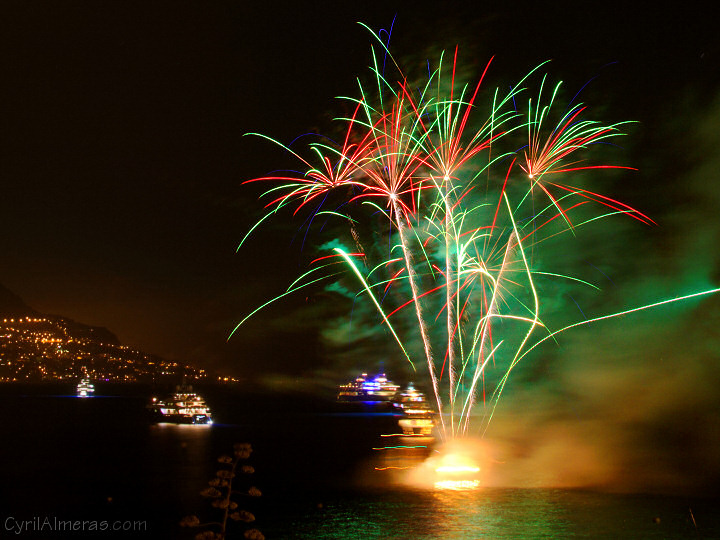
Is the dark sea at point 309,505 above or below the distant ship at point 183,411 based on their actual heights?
below

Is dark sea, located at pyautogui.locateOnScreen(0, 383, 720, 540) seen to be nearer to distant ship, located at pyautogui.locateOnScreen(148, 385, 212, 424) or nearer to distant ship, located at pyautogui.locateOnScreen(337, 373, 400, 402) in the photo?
distant ship, located at pyautogui.locateOnScreen(148, 385, 212, 424)

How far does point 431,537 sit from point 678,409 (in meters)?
42.4

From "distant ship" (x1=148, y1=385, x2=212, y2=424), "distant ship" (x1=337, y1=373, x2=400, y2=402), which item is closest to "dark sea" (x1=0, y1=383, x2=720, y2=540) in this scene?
"distant ship" (x1=148, y1=385, x2=212, y2=424)

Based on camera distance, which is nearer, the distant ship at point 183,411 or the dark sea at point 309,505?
the dark sea at point 309,505

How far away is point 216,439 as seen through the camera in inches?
2576

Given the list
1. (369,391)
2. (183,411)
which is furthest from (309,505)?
(369,391)

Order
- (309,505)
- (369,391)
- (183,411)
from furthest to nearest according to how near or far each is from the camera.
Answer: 1. (369,391)
2. (183,411)
3. (309,505)

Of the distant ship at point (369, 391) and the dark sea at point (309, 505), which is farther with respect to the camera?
the distant ship at point (369, 391)

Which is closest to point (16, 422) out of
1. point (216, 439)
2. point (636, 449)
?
point (216, 439)

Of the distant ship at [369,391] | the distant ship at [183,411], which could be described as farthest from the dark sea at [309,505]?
the distant ship at [369,391]

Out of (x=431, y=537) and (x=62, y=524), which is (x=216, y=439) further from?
(x=431, y=537)

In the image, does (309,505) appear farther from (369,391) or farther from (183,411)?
(369,391)

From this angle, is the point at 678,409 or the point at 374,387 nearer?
the point at 678,409

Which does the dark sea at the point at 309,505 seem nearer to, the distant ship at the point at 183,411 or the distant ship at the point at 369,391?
the distant ship at the point at 183,411
